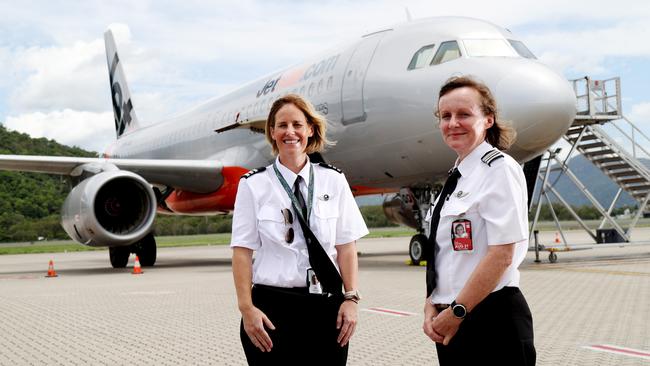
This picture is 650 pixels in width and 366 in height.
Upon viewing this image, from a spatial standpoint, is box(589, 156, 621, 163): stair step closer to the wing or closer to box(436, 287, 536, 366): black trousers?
the wing

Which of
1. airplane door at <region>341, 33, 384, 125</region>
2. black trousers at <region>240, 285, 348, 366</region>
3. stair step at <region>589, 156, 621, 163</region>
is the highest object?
airplane door at <region>341, 33, 384, 125</region>

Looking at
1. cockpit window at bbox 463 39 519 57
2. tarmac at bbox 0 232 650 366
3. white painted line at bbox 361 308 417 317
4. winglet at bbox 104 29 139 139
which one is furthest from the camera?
winglet at bbox 104 29 139 139

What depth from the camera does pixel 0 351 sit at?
5305 mm

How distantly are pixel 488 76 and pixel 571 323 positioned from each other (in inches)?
172

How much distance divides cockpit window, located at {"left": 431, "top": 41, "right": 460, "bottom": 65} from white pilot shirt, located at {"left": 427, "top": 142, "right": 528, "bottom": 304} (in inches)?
316

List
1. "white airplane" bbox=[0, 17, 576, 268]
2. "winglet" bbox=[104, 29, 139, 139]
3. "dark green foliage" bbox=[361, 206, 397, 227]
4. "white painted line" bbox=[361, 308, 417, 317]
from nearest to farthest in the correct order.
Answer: "white painted line" bbox=[361, 308, 417, 317] < "white airplane" bbox=[0, 17, 576, 268] < "winglet" bbox=[104, 29, 139, 139] < "dark green foliage" bbox=[361, 206, 397, 227]

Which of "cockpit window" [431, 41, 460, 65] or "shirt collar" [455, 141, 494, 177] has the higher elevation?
"cockpit window" [431, 41, 460, 65]

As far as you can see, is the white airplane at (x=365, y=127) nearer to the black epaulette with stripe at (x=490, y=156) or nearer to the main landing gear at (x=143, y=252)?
the main landing gear at (x=143, y=252)

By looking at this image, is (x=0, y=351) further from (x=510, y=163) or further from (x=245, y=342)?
(x=510, y=163)

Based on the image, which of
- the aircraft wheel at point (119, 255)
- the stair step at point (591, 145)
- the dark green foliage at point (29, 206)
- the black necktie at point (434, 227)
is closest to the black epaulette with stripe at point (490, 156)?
the black necktie at point (434, 227)

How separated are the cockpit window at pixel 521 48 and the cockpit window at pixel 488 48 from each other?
14 cm

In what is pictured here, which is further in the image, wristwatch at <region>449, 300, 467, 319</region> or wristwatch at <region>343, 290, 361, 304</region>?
wristwatch at <region>343, 290, 361, 304</region>

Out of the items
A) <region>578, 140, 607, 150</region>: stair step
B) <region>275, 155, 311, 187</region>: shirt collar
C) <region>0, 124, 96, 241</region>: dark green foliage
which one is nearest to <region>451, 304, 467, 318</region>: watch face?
<region>275, 155, 311, 187</region>: shirt collar

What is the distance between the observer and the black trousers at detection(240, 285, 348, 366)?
8.32 ft
